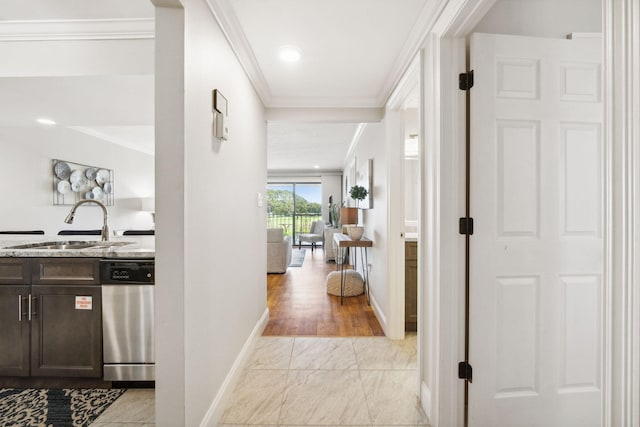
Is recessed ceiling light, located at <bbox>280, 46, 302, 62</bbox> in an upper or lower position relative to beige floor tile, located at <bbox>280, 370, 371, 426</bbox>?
upper

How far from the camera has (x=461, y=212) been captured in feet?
5.12

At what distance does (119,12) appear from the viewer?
77.4 inches

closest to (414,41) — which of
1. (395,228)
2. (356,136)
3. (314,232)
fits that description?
(395,228)

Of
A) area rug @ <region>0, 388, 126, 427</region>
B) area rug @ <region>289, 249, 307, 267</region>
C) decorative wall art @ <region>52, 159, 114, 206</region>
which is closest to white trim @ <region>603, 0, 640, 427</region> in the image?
area rug @ <region>0, 388, 126, 427</region>

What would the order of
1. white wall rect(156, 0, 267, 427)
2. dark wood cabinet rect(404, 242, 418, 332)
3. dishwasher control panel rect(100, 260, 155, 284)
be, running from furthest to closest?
dark wood cabinet rect(404, 242, 418, 332) < dishwasher control panel rect(100, 260, 155, 284) < white wall rect(156, 0, 267, 427)

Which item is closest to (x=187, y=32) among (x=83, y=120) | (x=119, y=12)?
(x=119, y=12)

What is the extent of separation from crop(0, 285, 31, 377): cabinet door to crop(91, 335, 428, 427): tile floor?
755 millimetres

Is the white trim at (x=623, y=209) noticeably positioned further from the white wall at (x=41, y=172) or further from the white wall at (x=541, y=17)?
the white wall at (x=41, y=172)

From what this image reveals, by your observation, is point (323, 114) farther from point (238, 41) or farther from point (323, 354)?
point (323, 354)

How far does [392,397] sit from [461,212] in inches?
49.8

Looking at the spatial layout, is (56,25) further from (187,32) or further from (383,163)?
(383,163)

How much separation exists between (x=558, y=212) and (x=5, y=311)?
133 inches

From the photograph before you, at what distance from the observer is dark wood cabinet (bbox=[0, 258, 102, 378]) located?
198 cm

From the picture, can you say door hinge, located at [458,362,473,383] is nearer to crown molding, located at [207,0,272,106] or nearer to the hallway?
the hallway
